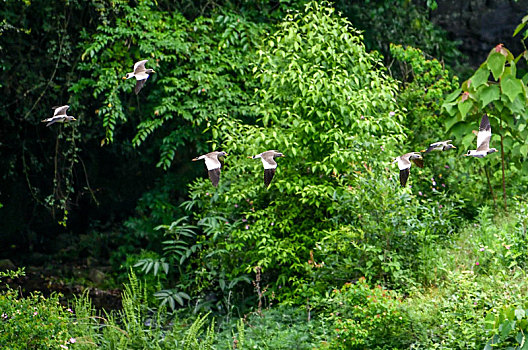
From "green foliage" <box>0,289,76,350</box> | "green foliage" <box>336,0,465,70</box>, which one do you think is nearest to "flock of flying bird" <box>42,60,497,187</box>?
"green foliage" <box>0,289,76,350</box>

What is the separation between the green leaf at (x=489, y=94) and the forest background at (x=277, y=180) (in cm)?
2

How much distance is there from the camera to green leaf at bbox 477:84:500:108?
475 cm

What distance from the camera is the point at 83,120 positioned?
654cm

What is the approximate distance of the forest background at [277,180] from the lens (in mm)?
4004

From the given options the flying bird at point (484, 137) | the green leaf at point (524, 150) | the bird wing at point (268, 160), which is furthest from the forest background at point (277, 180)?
the bird wing at point (268, 160)

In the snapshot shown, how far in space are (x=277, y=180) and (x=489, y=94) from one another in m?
1.85

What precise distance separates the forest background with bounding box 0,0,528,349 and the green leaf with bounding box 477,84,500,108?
0.05 ft

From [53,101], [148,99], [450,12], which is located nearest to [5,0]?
[53,101]

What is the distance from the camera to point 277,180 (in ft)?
17.0

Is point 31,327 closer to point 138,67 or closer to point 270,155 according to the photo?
point 138,67

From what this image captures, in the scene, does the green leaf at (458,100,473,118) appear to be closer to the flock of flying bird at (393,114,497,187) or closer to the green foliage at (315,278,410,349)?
the flock of flying bird at (393,114,497,187)

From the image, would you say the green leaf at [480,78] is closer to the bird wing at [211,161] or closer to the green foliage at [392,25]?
the bird wing at [211,161]

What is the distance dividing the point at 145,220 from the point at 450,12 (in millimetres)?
5368

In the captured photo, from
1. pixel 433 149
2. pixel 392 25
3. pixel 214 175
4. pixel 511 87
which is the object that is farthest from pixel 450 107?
pixel 392 25
